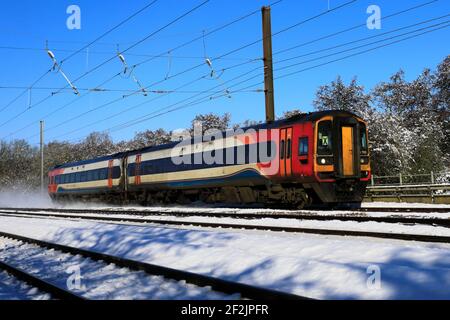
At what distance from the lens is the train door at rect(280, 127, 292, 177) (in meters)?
15.3

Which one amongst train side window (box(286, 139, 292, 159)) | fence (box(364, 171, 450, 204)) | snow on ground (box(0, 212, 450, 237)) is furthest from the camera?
fence (box(364, 171, 450, 204))

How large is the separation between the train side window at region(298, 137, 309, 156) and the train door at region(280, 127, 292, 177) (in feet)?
1.19

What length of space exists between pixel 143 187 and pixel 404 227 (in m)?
16.8

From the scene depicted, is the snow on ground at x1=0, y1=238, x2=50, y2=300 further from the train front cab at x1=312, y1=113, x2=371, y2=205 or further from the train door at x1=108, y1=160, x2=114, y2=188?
the train door at x1=108, y1=160, x2=114, y2=188

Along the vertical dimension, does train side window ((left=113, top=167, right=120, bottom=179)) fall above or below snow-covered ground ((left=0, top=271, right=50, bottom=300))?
above

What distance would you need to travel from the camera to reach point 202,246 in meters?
8.41

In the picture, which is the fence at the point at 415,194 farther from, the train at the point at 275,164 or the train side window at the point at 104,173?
the train side window at the point at 104,173

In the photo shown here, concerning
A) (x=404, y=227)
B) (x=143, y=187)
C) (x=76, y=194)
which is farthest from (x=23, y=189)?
(x=404, y=227)

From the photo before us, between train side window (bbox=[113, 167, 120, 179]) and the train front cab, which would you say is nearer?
the train front cab

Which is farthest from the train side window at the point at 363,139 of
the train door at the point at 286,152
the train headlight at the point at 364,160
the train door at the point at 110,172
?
the train door at the point at 110,172

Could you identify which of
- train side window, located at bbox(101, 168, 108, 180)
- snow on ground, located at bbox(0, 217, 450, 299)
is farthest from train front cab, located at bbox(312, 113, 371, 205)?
train side window, located at bbox(101, 168, 108, 180)

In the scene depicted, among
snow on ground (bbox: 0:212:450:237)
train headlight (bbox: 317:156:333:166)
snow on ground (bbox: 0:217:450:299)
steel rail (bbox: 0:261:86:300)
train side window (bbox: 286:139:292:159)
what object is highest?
train side window (bbox: 286:139:292:159)

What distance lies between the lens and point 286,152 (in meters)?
15.5
